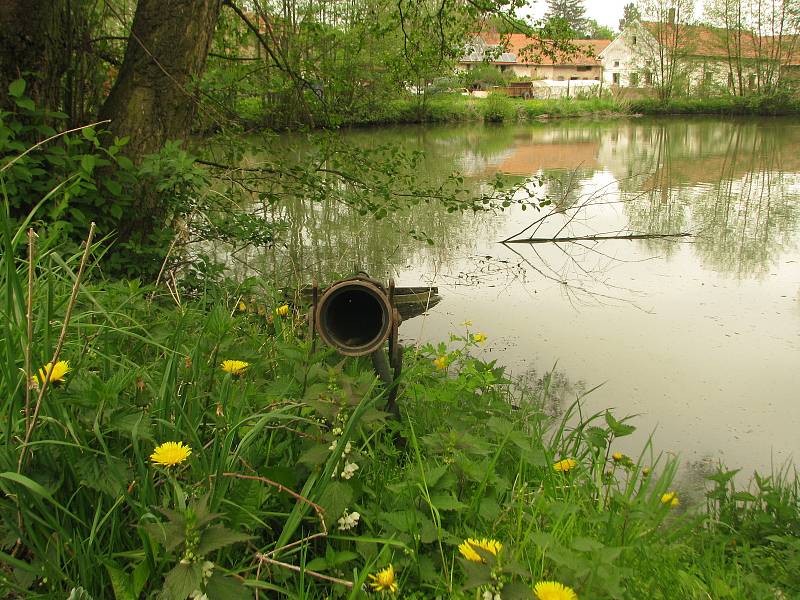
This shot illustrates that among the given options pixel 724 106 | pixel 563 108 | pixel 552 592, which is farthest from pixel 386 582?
pixel 724 106

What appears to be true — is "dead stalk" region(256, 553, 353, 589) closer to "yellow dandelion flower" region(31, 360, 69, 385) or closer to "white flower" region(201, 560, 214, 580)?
"white flower" region(201, 560, 214, 580)

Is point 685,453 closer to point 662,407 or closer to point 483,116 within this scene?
point 662,407

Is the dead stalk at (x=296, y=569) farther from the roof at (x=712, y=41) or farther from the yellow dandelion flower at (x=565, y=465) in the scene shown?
the roof at (x=712, y=41)

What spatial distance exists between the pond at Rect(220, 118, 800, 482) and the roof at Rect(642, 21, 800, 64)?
32687 mm

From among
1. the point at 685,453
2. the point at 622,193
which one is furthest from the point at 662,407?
the point at 622,193

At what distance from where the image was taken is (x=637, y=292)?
5465 millimetres

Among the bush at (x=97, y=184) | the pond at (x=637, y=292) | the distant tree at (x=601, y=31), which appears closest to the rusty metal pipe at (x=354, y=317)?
the bush at (x=97, y=184)

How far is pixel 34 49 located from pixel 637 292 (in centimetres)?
482

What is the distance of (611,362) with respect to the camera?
4148 mm

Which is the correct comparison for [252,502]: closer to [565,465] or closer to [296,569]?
[296,569]

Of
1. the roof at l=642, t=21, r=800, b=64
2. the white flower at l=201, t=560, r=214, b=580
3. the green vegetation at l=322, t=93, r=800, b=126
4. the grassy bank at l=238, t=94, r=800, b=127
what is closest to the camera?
the white flower at l=201, t=560, r=214, b=580

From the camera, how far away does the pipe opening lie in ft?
7.21

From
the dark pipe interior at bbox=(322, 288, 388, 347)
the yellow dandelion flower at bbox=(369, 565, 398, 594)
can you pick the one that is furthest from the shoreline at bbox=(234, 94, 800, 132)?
the yellow dandelion flower at bbox=(369, 565, 398, 594)

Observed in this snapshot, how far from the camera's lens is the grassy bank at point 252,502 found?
123 cm
